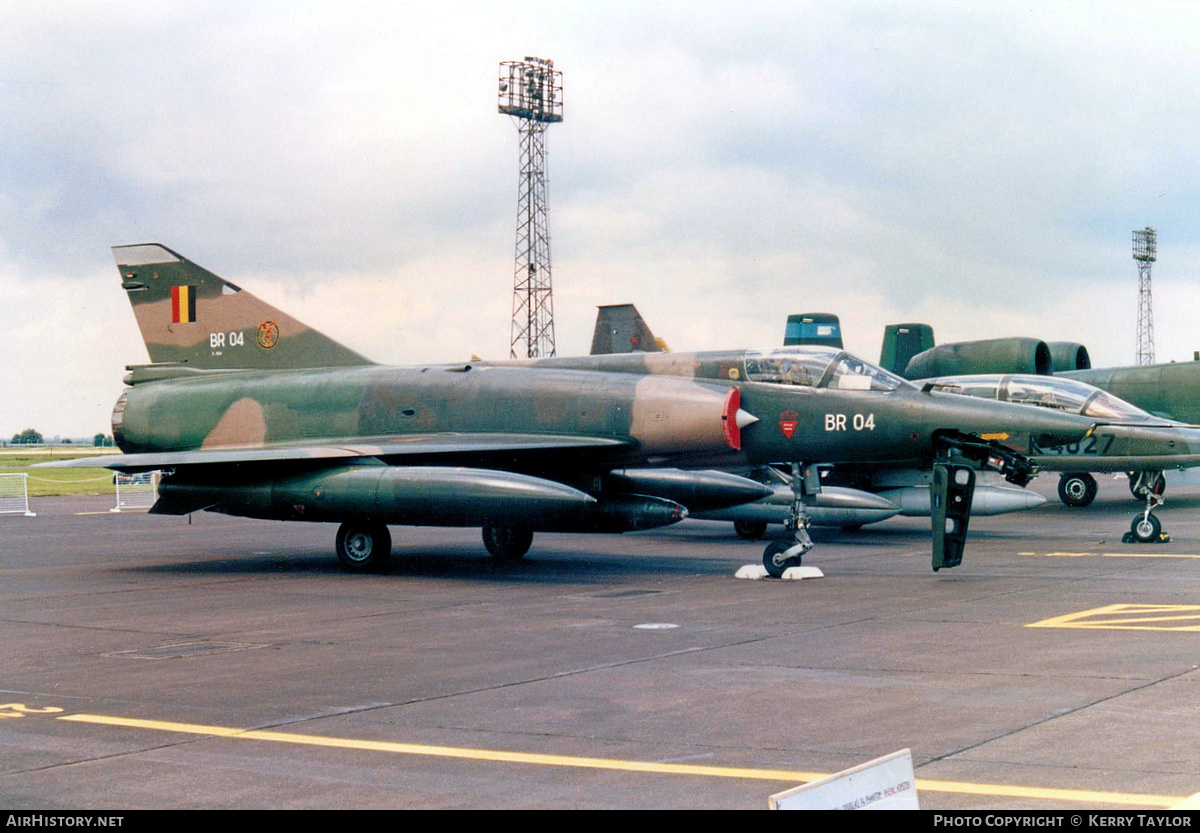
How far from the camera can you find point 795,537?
51.3ft

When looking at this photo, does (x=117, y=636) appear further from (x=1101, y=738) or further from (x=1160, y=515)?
(x=1160, y=515)

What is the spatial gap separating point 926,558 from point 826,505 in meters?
2.69

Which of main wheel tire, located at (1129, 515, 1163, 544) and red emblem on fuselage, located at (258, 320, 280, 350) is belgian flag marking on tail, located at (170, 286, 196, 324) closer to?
red emblem on fuselage, located at (258, 320, 280, 350)

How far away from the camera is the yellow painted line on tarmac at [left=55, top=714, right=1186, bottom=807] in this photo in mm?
5266

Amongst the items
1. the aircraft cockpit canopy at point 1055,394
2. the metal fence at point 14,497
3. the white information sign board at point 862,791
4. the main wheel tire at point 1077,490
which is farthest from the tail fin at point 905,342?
the white information sign board at point 862,791

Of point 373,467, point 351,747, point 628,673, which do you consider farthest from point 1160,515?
point 351,747

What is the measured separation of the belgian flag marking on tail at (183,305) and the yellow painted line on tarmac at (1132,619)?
47.7 feet

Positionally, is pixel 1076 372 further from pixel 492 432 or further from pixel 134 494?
pixel 134 494

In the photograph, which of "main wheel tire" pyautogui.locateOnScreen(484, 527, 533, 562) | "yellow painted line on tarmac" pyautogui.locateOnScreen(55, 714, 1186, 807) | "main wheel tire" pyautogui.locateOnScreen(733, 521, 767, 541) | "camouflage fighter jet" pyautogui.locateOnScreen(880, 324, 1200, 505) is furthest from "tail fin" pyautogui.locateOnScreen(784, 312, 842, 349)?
"yellow painted line on tarmac" pyautogui.locateOnScreen(55, 714, 1186, 807)

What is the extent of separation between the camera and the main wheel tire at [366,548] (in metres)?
17.0

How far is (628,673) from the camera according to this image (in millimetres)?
8781

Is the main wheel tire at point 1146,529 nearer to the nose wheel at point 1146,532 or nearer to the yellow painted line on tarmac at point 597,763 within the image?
the nose wheel at point 1146,532

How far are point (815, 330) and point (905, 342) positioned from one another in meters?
4.14

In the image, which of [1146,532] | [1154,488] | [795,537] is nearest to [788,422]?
[795,537]
